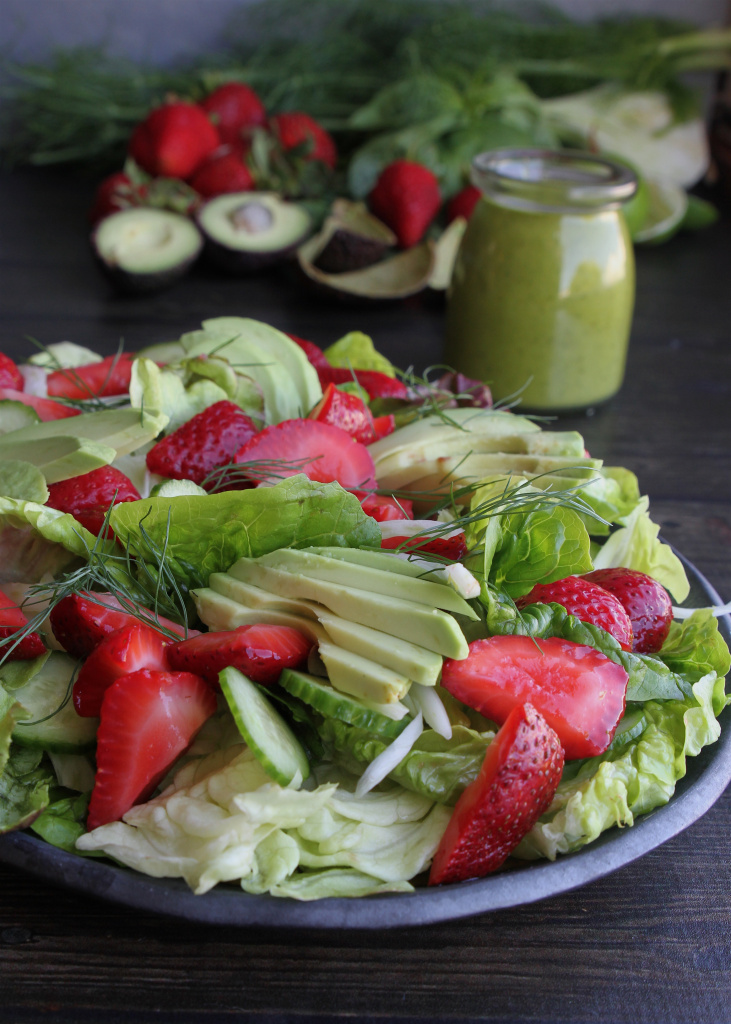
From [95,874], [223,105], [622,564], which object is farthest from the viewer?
[223,105]

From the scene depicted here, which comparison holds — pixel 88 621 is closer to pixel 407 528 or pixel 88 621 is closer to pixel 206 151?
pixel 407 528

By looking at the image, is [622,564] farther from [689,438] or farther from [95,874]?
[689,438]

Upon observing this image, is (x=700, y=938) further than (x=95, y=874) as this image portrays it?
Yes

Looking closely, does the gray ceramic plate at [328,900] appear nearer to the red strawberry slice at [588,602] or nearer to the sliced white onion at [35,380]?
the red strawberry slice at [588,602]

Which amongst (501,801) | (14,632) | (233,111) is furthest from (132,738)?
A: (233,111)

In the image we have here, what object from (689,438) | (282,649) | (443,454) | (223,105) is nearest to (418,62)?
(223,105)

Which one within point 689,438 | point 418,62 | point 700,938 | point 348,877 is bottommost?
point 689,438
